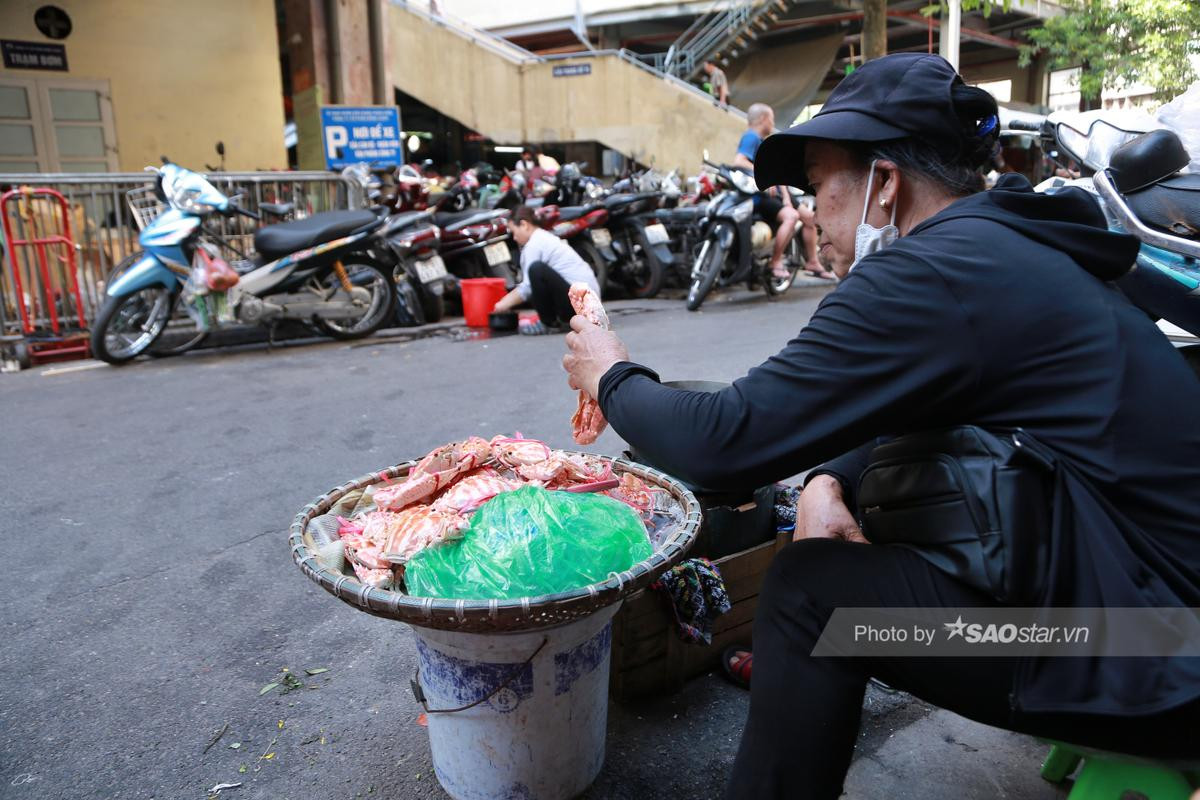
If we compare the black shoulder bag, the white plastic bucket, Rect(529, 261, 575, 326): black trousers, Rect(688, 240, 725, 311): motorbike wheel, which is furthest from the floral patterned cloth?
Rect(688, 240, 725, 311): motorbike wheel

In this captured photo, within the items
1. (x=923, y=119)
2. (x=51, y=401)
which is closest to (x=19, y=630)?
(x=923, y=119)

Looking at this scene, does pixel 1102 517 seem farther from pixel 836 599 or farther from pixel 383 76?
pixel 383 76

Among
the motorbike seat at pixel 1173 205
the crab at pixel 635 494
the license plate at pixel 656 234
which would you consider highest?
the motorbike seat at pixel 1173 205

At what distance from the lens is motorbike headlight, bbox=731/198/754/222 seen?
805 cm

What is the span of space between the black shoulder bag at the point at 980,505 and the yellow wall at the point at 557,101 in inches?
651

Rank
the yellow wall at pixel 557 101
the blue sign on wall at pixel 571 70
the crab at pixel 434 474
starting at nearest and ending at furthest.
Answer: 1. the crab at pixel 434 474
2. the yellow wall at pixel 557 101
3. the blue sign on wall at pixel 571 70

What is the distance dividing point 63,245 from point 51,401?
202cm

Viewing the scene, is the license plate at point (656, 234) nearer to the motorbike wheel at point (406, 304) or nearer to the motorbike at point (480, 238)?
the motorbike at point (480, 238)

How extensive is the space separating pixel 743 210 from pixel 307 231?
396cm

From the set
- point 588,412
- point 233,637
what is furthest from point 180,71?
point 588,412

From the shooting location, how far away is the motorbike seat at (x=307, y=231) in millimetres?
6617

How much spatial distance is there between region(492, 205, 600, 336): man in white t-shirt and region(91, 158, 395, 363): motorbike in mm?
1231

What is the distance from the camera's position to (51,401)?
5.50m

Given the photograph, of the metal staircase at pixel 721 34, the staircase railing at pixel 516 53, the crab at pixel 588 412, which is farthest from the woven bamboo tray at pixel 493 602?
the metal staircase at pixel 721 34
